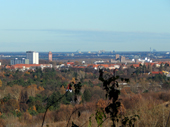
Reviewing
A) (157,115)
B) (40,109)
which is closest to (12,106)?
(40,109)

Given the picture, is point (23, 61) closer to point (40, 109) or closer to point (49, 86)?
point (49, 86)

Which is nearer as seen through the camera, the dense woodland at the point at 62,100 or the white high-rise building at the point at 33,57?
the dense woodland at the point at 62,100

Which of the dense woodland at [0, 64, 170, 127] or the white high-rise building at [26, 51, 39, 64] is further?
the white high-rise building at [26, 51, 39, 64]

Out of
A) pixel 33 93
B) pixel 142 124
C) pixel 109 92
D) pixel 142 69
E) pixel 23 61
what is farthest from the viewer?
pixel 23 61

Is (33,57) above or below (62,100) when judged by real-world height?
below

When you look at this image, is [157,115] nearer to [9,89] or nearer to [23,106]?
[23,106]

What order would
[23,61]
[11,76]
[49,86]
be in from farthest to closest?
[23,61] < [11,76] < [49,86]

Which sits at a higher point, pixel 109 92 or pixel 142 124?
pixel 109 92

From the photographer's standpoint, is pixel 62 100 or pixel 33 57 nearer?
pixel 62 100

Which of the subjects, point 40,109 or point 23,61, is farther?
Result: point 23,61
